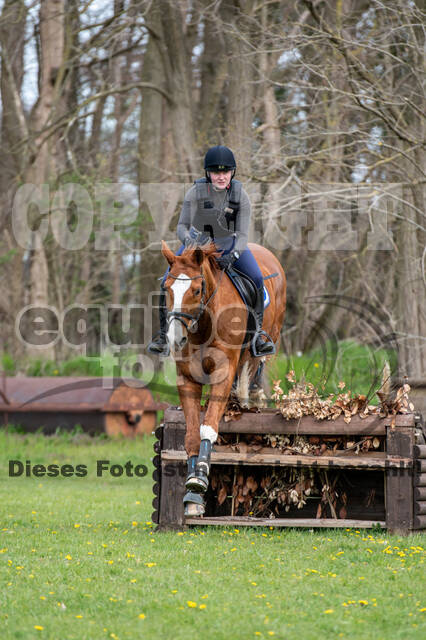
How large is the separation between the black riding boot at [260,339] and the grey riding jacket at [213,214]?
0.57m

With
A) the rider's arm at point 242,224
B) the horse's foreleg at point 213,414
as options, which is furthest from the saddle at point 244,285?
the horse's foreleg at point 213,414

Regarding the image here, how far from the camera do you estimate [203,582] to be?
5598 millimetres

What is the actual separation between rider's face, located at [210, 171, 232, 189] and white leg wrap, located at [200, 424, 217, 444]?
82.9 inches

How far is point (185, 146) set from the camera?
18.2 m

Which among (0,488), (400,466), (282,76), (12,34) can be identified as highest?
(12,34)

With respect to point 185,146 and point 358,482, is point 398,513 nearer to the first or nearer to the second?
point 358,482

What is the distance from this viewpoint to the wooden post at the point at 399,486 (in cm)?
729

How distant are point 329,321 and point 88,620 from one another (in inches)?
628

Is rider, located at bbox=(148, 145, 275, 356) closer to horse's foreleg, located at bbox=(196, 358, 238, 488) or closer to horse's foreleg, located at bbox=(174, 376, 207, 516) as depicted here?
horse's foreleg, located at bbox=(196, 358, 238, 488)

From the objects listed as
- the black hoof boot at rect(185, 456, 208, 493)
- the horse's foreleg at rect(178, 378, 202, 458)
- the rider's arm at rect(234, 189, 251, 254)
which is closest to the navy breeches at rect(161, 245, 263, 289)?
the rider's arm at rect(234, 189, 251, 254)

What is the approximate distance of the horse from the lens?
653 centimetres

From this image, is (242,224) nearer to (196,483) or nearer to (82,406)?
(196,483)

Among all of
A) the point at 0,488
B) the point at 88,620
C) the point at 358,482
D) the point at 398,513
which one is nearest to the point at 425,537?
the point at 398,513

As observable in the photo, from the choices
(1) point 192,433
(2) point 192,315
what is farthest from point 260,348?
(2) point 192,315
